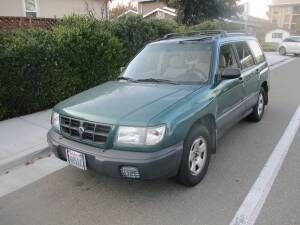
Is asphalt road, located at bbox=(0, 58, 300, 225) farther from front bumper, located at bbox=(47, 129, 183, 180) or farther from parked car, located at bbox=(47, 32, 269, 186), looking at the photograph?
front bumper, located at bbox=(47, 129, 183, 180)

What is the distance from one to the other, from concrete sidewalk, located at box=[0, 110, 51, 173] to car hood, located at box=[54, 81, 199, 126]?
121 cm

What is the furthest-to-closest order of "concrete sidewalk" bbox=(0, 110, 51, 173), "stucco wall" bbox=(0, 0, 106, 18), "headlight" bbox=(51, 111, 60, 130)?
"stucco wall" bbox=(0, 0, 106, 18), "concrete sidewalk" bbox=(0, 110, 51, 173), "headlight" bbox=(51, 111, 60, 130)

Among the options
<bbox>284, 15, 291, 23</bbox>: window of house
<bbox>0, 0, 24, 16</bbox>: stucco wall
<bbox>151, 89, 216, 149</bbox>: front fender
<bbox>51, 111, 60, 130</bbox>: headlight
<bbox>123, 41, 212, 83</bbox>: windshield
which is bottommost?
<bbox>51, 111, 60, 130</bbox>: headlight

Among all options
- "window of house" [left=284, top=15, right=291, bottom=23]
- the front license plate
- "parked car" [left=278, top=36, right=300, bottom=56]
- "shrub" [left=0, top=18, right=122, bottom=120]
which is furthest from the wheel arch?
"window of house" [left=284, top=15, right=291, bottom=23]

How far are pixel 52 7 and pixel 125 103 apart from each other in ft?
42.8

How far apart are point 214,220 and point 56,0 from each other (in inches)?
565

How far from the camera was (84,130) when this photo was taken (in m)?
3.23

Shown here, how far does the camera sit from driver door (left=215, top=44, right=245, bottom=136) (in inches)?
159

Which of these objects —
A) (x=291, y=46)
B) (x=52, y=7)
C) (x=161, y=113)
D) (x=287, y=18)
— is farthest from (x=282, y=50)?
(x=287, y=18)

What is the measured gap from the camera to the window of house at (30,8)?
13.8m

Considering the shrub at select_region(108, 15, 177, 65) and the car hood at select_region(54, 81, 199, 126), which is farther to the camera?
the shrub at select_region(108, 15, 177, 65)

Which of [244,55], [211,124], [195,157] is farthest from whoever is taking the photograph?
[244,55]

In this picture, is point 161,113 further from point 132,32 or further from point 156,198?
point 132,32

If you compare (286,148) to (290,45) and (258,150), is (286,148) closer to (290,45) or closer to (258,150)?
(258,150)
